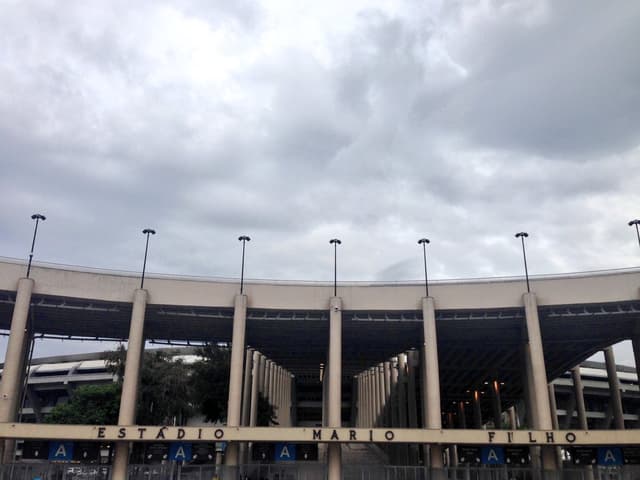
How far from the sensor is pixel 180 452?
46.0 meters

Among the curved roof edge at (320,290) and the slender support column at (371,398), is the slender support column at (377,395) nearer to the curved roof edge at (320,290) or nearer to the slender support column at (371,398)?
the slender support column at (371,398)

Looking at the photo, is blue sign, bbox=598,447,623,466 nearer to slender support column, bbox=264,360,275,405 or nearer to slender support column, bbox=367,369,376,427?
slender support column, bbox=264,360,275,405

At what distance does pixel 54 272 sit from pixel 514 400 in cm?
8554

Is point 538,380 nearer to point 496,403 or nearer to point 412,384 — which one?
point 412,384

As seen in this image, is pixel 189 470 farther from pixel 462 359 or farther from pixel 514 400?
pixel 514 400

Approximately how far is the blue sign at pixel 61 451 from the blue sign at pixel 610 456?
4058cm

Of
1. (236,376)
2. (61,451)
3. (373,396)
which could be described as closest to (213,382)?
(61,451)

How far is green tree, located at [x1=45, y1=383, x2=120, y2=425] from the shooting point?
86.9 m

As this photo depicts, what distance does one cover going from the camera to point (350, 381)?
12106 cm

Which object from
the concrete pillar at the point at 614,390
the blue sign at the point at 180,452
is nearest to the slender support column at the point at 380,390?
the concrete pillar at the point at 614,390

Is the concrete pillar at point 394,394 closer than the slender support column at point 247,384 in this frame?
No

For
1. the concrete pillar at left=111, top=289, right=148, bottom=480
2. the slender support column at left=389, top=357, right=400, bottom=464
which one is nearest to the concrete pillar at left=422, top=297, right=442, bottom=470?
the concrete pillar at left=111, top=289, right=148, bottom=480

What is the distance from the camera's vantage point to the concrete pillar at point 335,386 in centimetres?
4541

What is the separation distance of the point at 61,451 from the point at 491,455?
33.4 m
